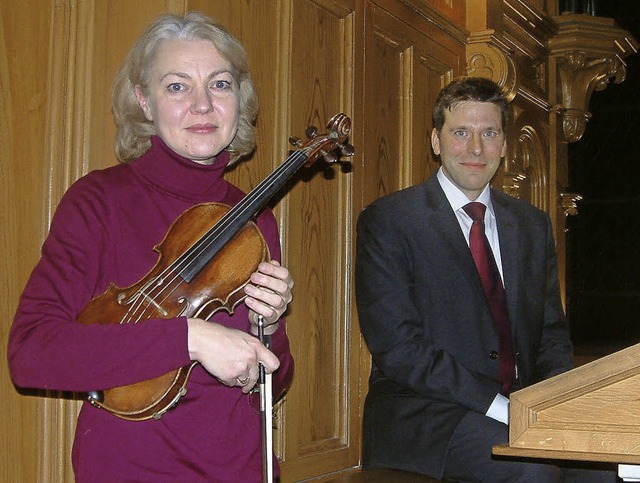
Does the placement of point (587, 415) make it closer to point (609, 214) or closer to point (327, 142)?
point (327, 142)

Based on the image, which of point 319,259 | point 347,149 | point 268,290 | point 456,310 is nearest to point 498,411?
point 456,310

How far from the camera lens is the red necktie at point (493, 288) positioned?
9.89 ft

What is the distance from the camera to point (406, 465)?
2877 mm

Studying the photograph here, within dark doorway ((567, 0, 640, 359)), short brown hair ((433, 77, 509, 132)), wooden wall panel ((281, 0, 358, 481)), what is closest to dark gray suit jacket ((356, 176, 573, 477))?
wooden wall panel ((281, 0, 358, 481))

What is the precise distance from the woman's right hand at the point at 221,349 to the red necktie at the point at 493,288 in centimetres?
149

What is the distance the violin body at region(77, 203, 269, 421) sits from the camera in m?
1.67

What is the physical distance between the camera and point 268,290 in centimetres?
180

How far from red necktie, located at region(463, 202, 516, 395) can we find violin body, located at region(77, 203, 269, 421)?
1412mm

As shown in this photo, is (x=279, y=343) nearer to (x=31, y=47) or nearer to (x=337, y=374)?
(x=31, y=47)

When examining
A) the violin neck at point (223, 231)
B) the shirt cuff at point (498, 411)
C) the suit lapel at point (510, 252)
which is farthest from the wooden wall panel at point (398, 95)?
the violin neck at point (223, 231)

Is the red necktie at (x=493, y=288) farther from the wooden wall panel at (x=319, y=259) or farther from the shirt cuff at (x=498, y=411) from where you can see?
the wooden wall panel at (x=319, y=259)

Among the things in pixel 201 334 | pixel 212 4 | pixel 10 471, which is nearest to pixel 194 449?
pixel 201 334

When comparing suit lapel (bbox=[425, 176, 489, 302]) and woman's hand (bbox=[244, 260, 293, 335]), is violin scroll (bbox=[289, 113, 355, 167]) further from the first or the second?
suit lapel (bbox=[425, 176, 489, 302])

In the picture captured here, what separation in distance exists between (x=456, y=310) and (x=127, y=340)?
5.28 feet
